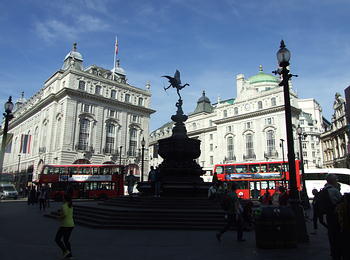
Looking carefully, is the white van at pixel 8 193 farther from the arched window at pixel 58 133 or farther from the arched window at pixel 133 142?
the arched window at pixel 133 142

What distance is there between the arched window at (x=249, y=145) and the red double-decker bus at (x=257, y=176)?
2766cm

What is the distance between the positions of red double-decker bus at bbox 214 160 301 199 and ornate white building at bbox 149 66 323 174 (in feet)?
70.8

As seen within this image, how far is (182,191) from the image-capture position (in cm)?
1636

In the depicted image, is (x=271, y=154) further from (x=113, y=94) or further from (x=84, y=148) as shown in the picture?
(x=84, y=148)

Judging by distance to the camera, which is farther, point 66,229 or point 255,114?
point 255,114

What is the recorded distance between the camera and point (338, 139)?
67250mm

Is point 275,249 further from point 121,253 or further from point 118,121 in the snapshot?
point 118,121

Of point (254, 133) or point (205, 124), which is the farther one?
point (205, 124)

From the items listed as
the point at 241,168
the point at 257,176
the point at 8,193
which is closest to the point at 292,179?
the point at 257,176

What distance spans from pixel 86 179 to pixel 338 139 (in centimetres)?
6135

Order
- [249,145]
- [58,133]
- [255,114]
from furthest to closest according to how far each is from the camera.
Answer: [249,145], [255,114], [58,133]

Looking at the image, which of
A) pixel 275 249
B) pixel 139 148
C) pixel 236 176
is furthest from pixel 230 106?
pixel 275 249

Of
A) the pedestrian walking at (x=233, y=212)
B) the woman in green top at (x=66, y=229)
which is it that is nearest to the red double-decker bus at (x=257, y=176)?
the pedestrian walking at (x=233, y=212)

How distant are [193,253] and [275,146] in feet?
169
